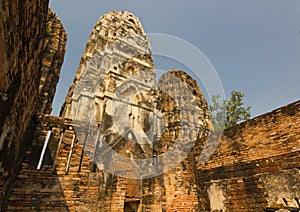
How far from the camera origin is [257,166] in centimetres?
571

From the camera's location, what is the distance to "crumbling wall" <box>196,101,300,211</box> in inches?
201

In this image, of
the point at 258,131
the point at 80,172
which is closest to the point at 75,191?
the point at 80,172

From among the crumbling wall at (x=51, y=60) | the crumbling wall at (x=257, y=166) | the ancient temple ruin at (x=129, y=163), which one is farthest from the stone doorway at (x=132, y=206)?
the crumbling wall at (x=51, y=60)

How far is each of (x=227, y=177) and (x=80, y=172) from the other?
5075 mm

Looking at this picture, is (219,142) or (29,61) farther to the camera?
(219,142)

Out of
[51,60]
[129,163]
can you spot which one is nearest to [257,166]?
[129,163]

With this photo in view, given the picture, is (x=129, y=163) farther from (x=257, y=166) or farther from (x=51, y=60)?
(x=51, y=60)

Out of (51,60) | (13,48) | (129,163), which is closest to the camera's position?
(13,48)

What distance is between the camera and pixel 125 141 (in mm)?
11594

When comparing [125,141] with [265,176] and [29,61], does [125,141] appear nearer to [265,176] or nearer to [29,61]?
[265,176]

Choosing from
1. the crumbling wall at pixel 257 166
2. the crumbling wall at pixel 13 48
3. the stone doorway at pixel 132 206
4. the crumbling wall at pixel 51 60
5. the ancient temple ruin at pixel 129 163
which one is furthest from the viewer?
the stone doorway at pixel 132 206

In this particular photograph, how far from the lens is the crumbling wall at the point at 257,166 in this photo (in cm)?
509

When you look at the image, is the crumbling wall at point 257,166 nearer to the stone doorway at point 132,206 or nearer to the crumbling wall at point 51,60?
the stone doorway at point 132,206

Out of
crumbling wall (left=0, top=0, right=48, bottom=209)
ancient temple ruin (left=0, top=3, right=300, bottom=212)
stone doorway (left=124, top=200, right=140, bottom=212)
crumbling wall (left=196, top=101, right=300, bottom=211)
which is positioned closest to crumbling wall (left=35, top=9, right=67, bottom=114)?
ancient temple ruin (left=0, top=3, right=300, bottom=212)
